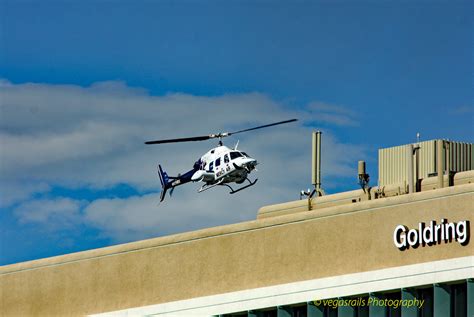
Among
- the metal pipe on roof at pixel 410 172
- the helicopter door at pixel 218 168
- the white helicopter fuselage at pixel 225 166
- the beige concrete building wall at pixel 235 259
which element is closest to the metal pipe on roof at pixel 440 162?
the metal pipe on roof at pixel 410 172

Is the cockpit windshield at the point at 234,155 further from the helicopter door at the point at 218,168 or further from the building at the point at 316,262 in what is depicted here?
the building at the point at 316,262

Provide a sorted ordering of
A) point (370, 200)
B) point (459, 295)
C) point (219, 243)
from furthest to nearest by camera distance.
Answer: point (219, 243) < point (370, 200) < point (459, 295)

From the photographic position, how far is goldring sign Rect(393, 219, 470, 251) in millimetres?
48688

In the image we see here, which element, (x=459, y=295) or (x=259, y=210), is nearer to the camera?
(x=459, y=295)

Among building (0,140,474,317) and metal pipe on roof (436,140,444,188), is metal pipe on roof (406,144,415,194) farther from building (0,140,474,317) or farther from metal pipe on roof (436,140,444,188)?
metal pipe on roof (436,140,444,188)

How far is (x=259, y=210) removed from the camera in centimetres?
5762

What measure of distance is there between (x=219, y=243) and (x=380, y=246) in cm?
669

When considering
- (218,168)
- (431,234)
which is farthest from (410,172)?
(218,168)

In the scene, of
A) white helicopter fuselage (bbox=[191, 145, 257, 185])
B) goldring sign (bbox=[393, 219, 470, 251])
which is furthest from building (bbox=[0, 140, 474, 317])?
white helicopter fuselage (bbox=[191, 145, 257, 185])

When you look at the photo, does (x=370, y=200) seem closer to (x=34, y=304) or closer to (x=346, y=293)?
(x=346, y=293)

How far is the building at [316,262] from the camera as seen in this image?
49.3m

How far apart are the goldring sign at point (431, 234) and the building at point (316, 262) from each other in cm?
3

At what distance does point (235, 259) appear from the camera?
55.4 meters

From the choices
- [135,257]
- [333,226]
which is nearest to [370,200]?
[333,226]
